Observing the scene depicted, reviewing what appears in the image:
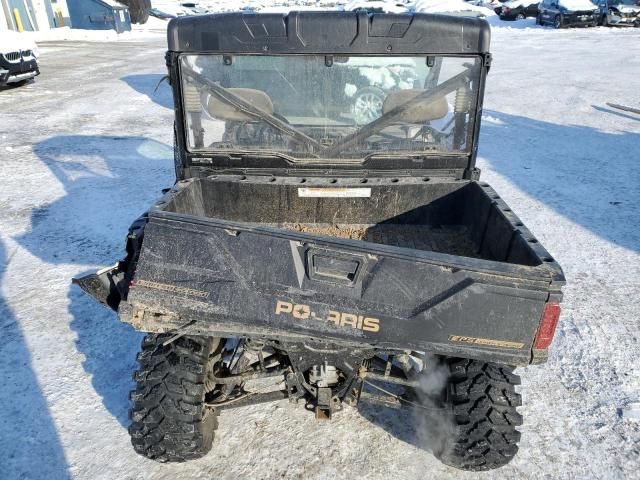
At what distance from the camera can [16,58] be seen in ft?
39.0

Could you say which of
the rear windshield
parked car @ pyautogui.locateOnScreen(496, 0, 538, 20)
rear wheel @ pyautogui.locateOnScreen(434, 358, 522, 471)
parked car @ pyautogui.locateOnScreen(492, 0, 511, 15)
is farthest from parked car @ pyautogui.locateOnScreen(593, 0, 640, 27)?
rear wheel @ pyautogui.locateOnScreen(434, 358, 522, 471)

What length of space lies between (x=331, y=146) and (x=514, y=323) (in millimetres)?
1752

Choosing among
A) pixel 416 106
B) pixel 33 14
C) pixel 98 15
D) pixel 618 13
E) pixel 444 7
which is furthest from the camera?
pixel 98 15

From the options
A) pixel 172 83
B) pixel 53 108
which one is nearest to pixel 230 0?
pixel 53 108

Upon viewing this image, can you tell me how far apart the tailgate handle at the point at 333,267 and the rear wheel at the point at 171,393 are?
2.60 feet

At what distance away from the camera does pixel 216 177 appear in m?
3.28

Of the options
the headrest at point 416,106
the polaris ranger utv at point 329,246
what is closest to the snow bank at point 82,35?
the polaris ranger utv at point 329,246

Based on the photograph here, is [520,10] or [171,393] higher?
[520,10]

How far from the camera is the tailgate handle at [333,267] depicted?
2135 millimetres

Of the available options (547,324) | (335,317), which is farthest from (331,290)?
(547,324)

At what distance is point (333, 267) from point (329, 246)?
108 millimetres

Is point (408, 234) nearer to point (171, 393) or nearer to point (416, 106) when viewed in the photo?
point (416, 106)

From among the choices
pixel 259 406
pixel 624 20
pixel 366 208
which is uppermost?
pixel 366 208

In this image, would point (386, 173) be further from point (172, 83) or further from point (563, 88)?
point (563, 88)
